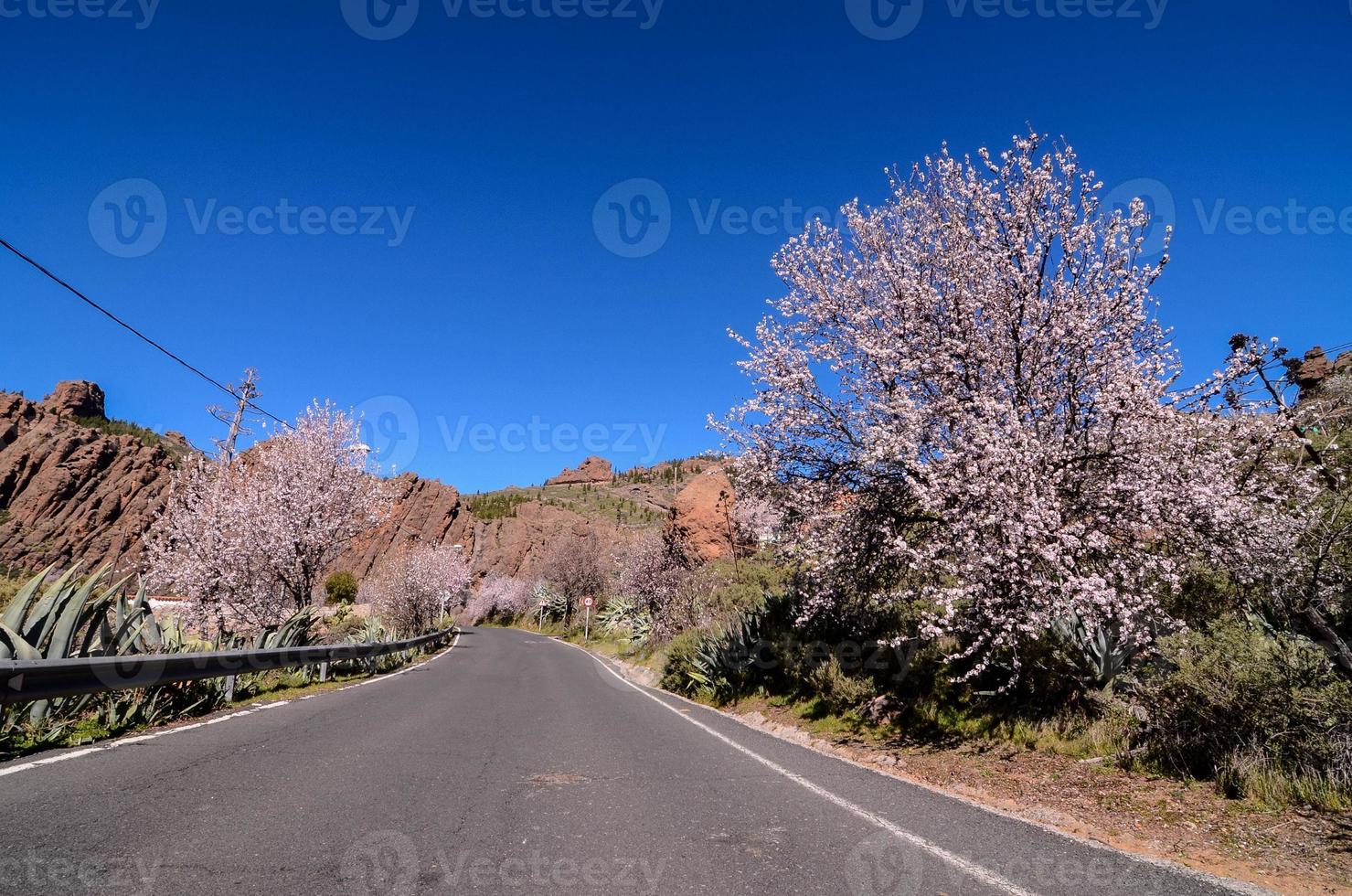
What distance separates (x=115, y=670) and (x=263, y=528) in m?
14.2

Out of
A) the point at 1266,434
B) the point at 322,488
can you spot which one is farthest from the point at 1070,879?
the point at 322,488

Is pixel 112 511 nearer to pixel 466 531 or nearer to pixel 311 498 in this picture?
pixel 466 531

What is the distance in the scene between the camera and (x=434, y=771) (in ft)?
21.8

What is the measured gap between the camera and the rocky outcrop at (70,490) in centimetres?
7481

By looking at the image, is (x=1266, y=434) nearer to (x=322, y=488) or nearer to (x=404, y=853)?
(x=404, y=853)

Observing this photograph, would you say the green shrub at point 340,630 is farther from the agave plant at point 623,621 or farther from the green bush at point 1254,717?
the green bush at point 1254,717

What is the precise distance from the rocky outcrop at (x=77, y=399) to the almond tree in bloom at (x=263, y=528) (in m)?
146

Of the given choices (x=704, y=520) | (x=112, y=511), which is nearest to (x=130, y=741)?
(x=704, y=520)

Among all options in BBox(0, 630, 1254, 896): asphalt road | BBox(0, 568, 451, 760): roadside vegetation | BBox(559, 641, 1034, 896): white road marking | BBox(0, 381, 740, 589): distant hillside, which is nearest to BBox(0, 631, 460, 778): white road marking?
BBox(0, 630, 1254, 896): asphalt road

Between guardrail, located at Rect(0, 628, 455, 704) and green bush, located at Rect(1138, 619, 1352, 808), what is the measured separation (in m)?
10.3

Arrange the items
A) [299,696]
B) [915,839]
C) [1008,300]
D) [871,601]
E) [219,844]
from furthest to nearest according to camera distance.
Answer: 1. [299,696]
2. [871,601]
3. [1008,300]
4. [915,839]
5. [219,844]

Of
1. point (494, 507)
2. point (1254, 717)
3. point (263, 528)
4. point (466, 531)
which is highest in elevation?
point (494, 507)

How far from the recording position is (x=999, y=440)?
25.5 feet

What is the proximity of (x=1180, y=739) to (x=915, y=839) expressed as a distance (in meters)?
3.66
